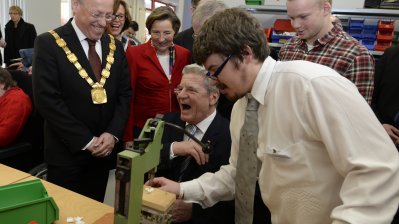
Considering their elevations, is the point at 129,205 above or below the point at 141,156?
below

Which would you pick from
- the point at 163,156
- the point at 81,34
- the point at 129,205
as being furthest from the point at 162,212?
the point at 81,34

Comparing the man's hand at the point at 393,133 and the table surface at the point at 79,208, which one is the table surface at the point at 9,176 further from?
the man's hand at the point at 393,133

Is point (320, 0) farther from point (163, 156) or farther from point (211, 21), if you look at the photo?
point (163, 156)

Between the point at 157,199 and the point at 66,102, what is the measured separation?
3.32 feet

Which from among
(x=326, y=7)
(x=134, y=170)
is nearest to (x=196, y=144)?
(x=134, y=170)

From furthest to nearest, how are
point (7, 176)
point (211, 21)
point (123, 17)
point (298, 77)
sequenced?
1. point (123, 17)
2. point (7, 176)
3. point (211, 21)
4. point (298, 77)

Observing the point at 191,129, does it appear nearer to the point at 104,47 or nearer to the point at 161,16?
the point at 104,47

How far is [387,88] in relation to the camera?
2180 millimetres

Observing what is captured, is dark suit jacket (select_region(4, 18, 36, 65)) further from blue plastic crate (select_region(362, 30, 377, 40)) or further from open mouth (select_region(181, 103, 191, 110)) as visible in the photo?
blue plastic crate (select_region(362, 30, 377, 40))

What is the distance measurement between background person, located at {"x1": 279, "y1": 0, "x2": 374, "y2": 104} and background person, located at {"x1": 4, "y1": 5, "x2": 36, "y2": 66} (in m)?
5.18

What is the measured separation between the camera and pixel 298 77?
0.91 m

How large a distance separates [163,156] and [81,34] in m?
0.85

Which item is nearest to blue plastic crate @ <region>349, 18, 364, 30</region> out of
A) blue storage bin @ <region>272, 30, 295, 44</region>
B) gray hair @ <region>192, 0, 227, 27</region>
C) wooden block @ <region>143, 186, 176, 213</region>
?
blue storage bin @ <region>272, 30, 295, 44</region>

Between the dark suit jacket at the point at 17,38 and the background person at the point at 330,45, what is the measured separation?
5.17 meters
